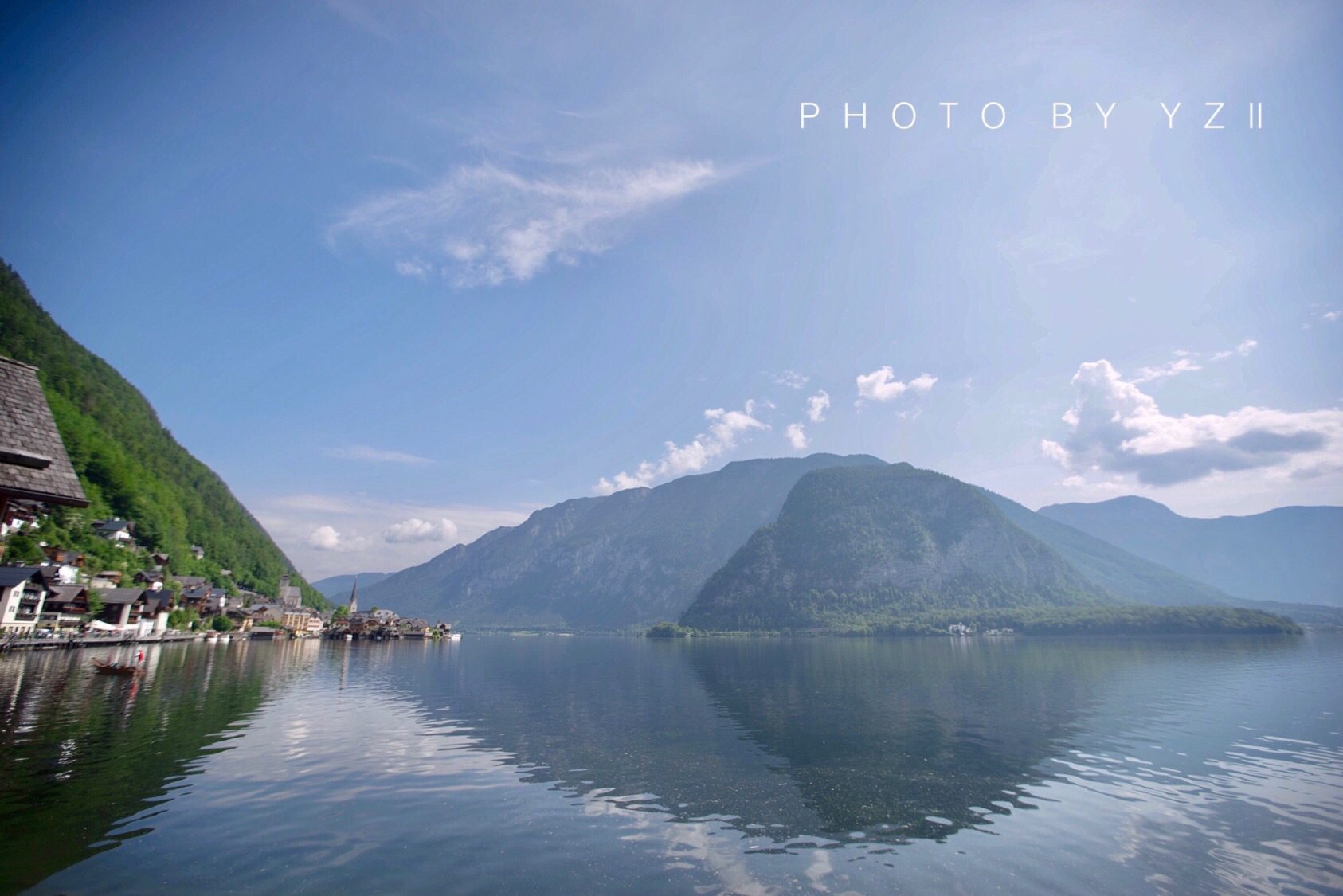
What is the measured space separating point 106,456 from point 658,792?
17389cm

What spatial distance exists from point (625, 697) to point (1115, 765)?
122ft

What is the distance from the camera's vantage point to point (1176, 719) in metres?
42.3

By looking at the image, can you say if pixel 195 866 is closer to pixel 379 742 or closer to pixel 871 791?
pixel 379 742

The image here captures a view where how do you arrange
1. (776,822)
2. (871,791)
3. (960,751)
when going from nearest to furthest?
1. (776,822)
2. (871,791)
3. (960,751)

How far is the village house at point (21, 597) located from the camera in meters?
82.9

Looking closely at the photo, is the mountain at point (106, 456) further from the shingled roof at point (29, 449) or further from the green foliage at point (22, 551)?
the shingled roof at point (29, 449)

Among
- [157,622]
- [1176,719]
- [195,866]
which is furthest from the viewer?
[157,622]

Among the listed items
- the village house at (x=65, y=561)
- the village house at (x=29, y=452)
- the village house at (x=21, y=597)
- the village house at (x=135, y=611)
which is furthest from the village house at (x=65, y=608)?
the village house at (x=29, y=452)

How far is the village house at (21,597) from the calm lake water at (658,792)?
4355cm

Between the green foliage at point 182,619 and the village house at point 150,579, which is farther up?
the village house at point 150,579

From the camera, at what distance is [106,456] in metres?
139

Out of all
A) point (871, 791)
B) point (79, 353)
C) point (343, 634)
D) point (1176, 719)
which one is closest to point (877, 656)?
point (1176, 719)

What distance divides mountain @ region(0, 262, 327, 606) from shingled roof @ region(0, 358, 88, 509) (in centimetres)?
13054

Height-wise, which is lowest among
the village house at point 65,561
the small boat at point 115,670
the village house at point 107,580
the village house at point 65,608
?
the small boat at point 115,670
